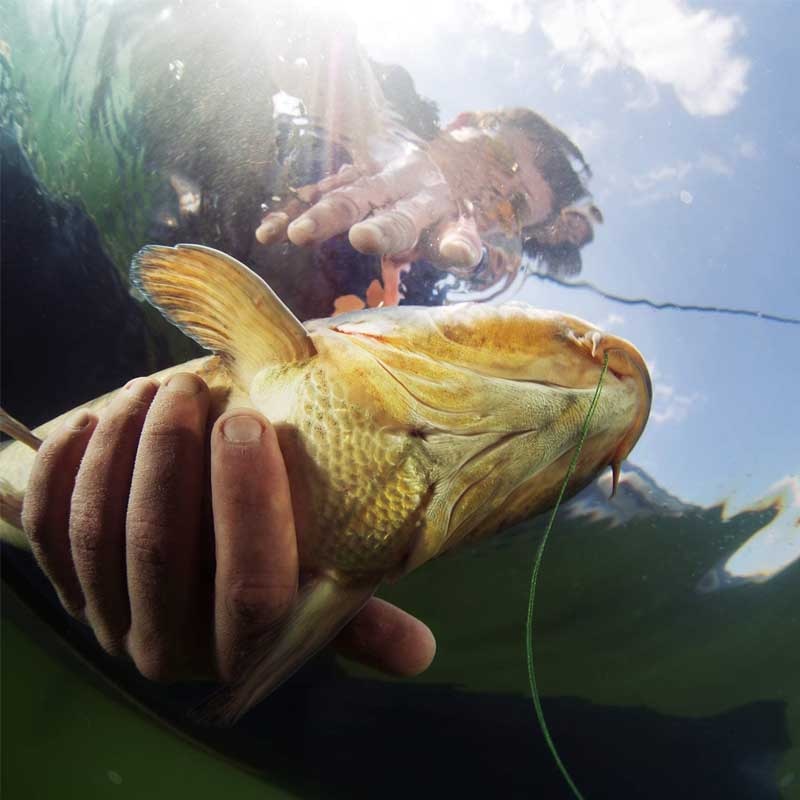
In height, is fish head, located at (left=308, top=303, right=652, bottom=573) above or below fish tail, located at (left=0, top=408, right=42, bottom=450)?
above

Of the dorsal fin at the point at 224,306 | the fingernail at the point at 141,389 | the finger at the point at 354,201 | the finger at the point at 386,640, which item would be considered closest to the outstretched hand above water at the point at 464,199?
the finger at the point at 354,201

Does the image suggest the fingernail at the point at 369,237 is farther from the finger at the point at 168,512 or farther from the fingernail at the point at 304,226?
the finger at the point at 168,512

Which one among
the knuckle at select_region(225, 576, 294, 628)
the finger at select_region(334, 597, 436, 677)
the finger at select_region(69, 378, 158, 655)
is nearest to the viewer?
the knuckle at select_region(225, 576, 294, 628)

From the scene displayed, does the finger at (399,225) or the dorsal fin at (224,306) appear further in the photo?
the finger at (399,225)

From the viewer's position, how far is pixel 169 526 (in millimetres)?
705

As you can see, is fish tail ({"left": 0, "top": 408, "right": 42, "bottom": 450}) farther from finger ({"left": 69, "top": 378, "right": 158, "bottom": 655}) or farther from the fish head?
the fish head

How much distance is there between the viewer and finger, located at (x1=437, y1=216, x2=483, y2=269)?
1.12 m

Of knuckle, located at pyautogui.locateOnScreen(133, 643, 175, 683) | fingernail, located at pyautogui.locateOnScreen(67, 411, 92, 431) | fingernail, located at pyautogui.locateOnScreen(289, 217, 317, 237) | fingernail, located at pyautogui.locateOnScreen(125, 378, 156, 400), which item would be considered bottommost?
knuckle, located at pyautogui.locateOnScreen(133, 643, 175, 683)

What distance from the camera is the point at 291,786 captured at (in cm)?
149

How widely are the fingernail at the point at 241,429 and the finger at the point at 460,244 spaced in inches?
25.1

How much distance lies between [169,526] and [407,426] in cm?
36

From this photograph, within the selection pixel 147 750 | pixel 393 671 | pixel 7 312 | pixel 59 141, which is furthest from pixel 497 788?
pixel 59 141

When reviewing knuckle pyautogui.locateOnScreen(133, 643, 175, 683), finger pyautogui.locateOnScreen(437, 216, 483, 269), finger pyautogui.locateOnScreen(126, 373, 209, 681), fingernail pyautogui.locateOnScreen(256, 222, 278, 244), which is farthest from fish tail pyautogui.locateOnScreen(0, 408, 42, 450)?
finger pyautogui.locateOnScreen(437, 216, 483, 269)

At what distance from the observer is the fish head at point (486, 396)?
0.67 meters
